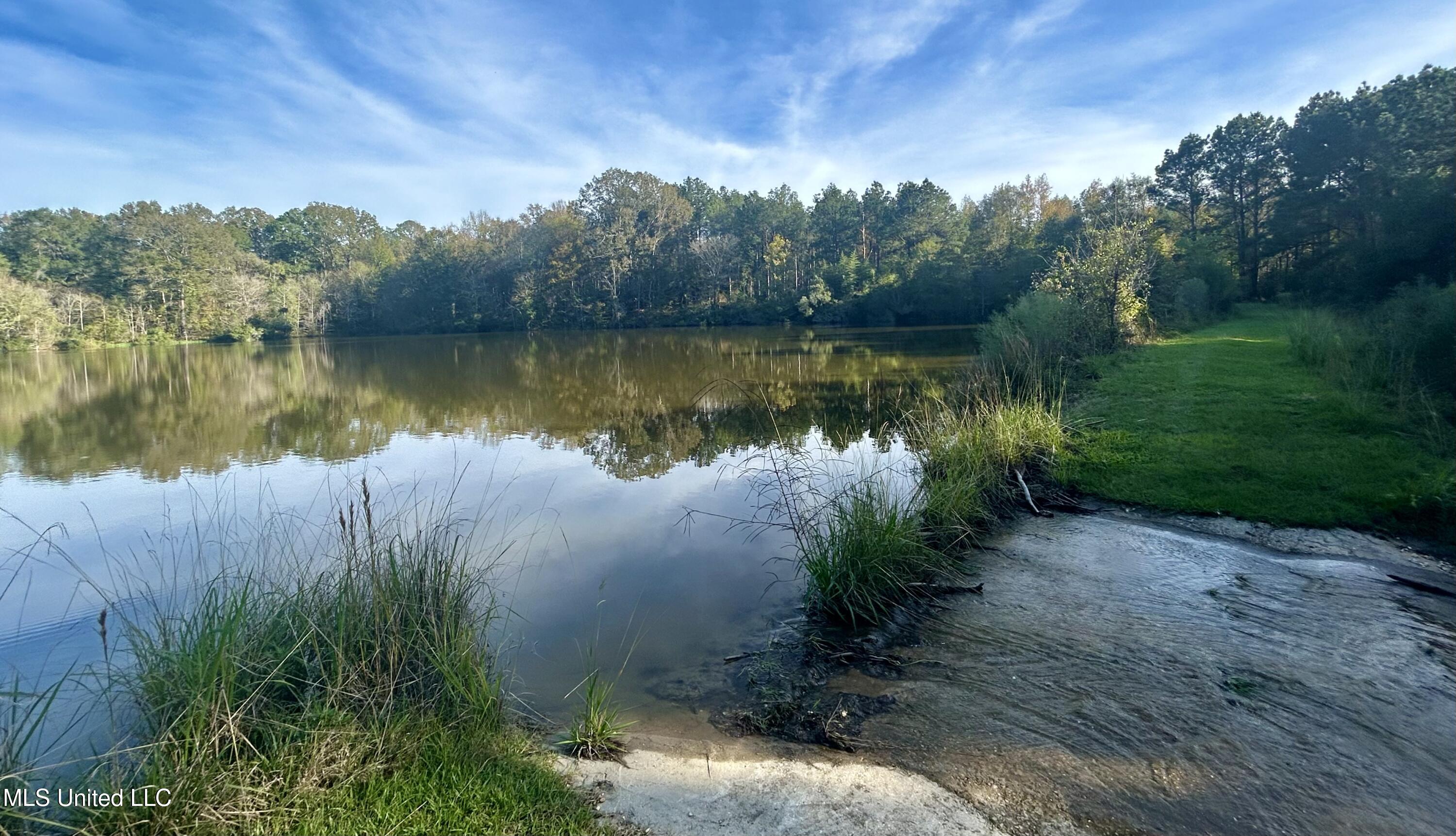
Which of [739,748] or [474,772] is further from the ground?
[474,772]

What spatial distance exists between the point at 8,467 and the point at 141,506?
4800 mm

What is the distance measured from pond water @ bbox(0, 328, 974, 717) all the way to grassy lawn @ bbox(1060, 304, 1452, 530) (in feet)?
10.9

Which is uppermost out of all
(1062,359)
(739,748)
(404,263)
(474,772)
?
(404,263)

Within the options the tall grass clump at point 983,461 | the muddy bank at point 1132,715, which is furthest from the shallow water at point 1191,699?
the tall grass clump at point 983,461

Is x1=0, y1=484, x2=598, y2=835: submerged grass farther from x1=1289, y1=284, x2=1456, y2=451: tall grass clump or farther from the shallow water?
x1=1289, y1=284, x2=1456, y2=451: tall grass clump

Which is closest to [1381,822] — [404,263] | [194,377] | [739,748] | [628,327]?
[739,748]

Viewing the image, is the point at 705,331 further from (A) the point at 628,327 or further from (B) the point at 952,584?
(B) the point at 952,584

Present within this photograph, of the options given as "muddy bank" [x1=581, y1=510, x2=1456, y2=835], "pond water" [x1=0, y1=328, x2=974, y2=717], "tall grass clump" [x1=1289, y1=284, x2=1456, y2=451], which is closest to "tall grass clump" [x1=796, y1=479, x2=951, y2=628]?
"muddy bank" [x1=581, y1=510, x2=1456, y2=835]

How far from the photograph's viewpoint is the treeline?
25.8 meters

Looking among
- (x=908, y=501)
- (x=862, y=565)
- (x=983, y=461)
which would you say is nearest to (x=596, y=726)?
(x=862, y=565)

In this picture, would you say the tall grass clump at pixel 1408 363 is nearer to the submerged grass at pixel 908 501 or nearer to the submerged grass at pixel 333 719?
the submerged grass at pixel 908 501

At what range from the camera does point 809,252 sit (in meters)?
68.6

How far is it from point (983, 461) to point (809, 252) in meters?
63.5

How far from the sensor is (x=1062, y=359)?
1540 centimetres
